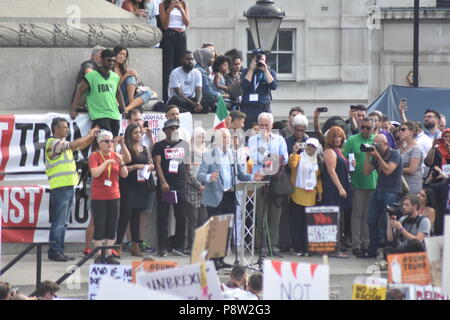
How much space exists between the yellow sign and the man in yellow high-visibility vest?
5851 millimetres

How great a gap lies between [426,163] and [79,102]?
13.9ft

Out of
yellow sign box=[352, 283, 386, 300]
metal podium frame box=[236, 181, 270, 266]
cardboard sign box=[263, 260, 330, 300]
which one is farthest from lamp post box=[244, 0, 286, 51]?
cardboard sign box=[263, 260, 330, 300]

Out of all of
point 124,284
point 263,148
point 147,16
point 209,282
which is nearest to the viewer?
point 124,284

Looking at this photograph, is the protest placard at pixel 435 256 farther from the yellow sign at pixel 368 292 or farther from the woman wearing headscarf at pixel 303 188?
the woman wearing headscarf at pixel 303 188

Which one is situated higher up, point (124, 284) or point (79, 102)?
point (79, 102)

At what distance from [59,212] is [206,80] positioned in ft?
11.5

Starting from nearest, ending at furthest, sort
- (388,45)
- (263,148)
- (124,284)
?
(124,284) < (263,148) < (388,45)

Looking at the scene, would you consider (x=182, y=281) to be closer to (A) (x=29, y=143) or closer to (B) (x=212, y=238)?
(B) (x=212, y=238)

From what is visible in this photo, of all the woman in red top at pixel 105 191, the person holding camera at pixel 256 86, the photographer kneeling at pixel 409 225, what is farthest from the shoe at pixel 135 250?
the photographer kneeling at pixel 409 225

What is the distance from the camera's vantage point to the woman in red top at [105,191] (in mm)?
16016

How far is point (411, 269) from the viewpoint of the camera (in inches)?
440

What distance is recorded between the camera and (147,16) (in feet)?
62.9

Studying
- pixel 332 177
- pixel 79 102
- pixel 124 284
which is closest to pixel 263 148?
pixel 332 177
